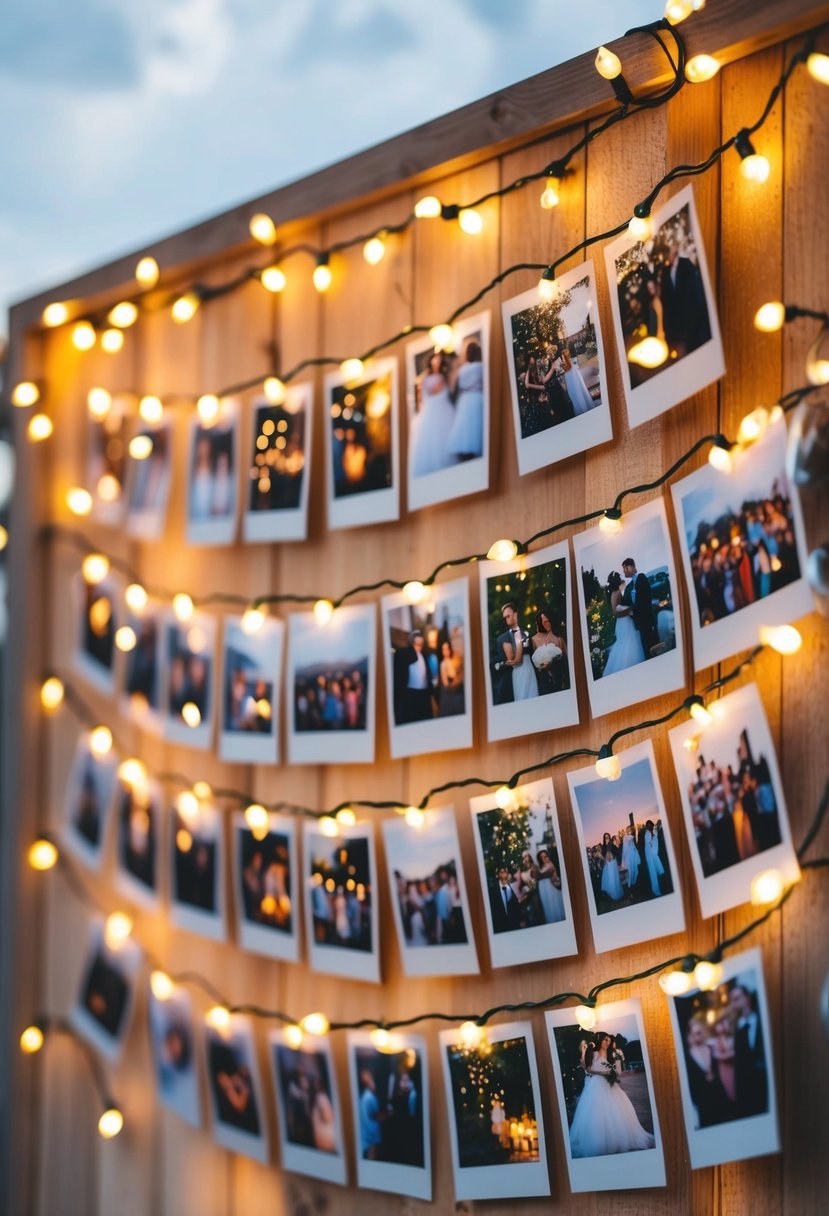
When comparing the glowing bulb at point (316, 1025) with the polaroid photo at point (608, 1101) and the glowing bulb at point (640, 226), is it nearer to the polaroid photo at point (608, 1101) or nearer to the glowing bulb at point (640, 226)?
the polaroid photo at point (608, 1101)

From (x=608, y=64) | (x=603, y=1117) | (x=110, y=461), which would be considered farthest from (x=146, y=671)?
(x=608, y=64)

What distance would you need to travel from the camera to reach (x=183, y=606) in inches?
61.8

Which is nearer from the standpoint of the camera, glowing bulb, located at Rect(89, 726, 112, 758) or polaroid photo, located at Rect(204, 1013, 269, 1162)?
polaroid photo, located at Rect(204, 1013, 269, 1162)

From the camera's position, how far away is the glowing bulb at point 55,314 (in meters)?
1.76

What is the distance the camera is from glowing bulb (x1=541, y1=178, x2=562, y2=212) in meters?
1.22

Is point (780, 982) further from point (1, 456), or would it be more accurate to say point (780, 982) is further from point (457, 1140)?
point (1, 456)

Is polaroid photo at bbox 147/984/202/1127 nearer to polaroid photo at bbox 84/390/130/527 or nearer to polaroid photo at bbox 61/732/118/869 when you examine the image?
polaroid photo at bbox 61/732/118/869

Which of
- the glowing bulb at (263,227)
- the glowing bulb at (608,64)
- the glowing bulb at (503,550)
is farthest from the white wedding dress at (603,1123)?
the glowing bulb at (263,227)

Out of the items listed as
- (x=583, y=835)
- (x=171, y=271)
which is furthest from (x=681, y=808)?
(x=171, y=271)

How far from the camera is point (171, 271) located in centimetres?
164

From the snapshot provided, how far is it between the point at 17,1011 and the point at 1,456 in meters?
0.86

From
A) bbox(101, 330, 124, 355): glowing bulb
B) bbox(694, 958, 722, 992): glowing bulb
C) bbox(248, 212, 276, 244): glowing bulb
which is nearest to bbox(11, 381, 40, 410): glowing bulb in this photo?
bbox(101, 330, 124, 355): glowing bulb

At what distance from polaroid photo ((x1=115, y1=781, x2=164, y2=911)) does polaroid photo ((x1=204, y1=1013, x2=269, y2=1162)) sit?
0.70 feet

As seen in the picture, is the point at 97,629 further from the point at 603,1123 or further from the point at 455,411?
the point at 603,1123
